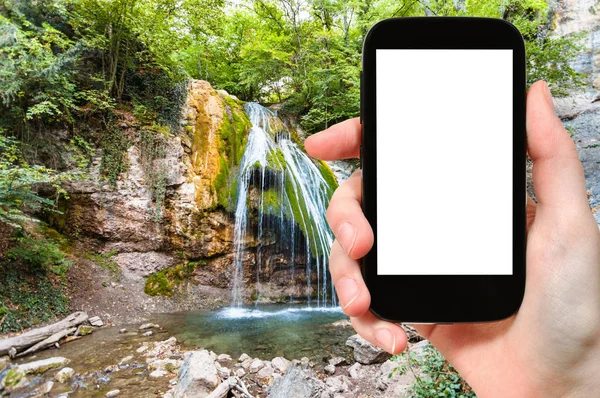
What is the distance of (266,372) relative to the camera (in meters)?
3.04

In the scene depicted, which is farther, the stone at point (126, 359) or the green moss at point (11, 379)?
the stone at point (126, 359)

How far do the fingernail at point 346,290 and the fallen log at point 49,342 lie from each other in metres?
3.73

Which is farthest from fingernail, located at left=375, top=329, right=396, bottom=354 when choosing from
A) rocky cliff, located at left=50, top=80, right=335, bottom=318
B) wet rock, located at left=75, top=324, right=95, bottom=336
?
rocky cliff, located at left=50, top=80, right=335, bottom=318

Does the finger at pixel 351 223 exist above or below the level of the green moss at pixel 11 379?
above

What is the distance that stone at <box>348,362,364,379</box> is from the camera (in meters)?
2.91

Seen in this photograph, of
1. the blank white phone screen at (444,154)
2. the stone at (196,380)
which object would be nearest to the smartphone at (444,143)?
the blank white phone screen at (444,154)

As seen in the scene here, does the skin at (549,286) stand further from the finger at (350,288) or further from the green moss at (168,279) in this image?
the green moss at (168,279)

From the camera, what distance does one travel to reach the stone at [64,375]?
8.70 ft

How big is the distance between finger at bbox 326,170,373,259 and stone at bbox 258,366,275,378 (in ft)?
8.91

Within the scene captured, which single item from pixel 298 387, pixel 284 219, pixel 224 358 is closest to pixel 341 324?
pixel 224 358

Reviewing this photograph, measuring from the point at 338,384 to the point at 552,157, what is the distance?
103 inches

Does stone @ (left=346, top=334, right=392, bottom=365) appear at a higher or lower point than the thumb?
lower

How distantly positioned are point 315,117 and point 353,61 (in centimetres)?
137

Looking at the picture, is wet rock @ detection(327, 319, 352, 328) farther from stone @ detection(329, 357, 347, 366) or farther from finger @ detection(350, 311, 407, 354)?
finger @ detection(350, 311, 407, 354)
